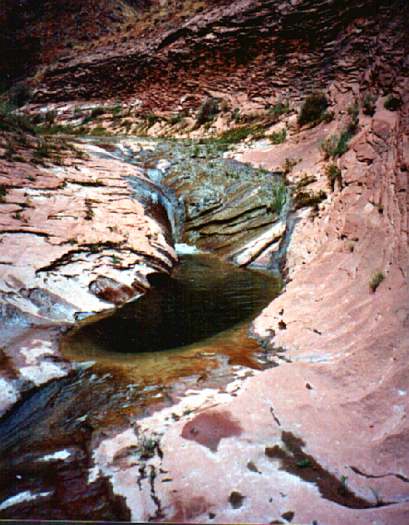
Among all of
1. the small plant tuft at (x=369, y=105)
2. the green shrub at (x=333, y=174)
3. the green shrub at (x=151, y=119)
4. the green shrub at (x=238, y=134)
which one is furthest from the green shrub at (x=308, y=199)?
the green shrub at (x=151, y=119)

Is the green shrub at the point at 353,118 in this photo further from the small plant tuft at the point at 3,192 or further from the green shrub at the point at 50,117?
the green shrub at the point at 50,117

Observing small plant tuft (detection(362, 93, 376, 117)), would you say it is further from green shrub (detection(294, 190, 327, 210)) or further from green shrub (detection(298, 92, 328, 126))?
green shrub (detection(298, 92, 328, 126))

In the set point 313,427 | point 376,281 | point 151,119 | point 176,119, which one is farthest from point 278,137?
point 313,427

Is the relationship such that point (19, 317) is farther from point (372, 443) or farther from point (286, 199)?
point (286, 199)

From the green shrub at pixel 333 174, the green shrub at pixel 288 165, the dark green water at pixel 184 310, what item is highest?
the green shrub at pixel 288 165

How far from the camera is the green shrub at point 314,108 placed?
9.30m

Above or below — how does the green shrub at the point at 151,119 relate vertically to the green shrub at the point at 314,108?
above

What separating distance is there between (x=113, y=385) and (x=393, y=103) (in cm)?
501

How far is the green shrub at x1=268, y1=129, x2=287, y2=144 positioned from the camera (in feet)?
31.3

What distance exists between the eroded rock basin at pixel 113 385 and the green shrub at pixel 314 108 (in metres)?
5.38

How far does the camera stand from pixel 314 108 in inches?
369

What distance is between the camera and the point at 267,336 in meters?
4.02

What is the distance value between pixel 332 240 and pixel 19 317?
3601 millimetres

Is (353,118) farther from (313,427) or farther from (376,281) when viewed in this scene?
(313,427)
